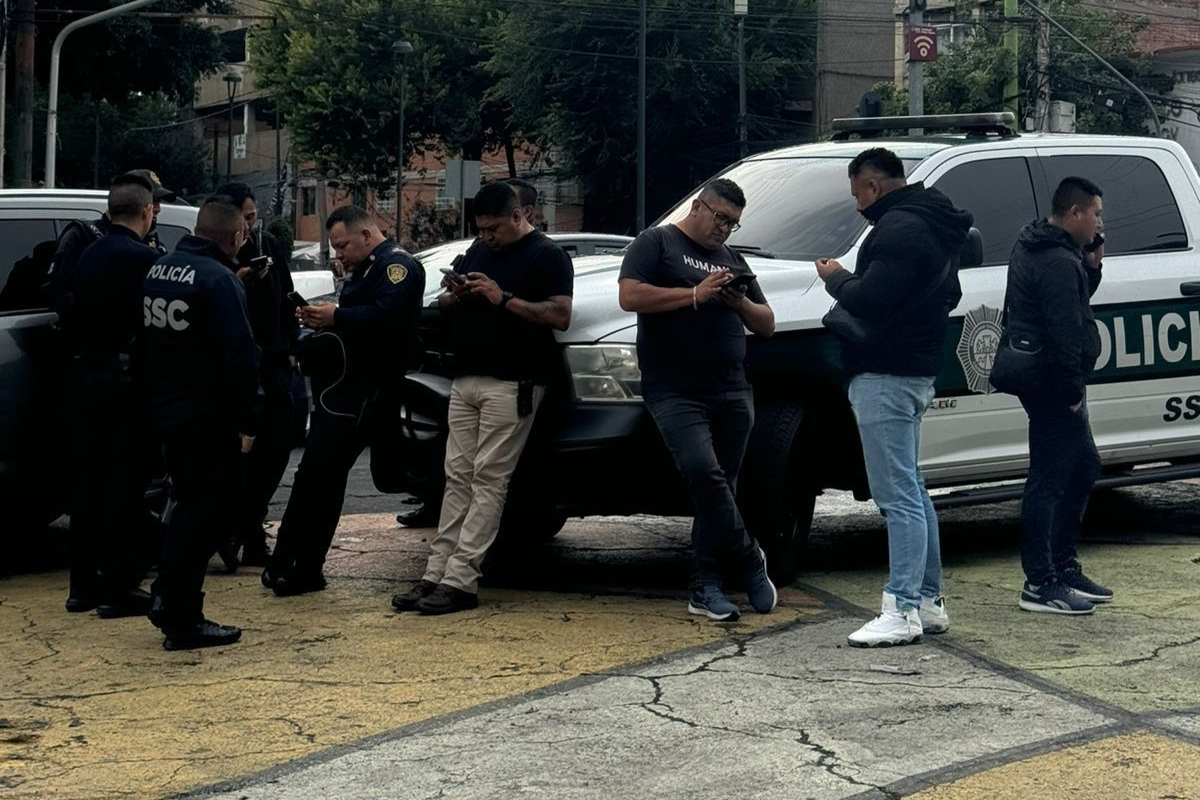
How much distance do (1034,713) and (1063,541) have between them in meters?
1.99

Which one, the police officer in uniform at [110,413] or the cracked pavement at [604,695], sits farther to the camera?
the police officer in uniform at [110,413]

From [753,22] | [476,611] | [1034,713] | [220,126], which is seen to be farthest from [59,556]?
[220,126]

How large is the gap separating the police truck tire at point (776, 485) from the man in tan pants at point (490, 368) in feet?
2.98

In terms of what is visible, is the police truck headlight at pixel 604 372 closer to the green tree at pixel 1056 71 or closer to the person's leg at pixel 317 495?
the person's leg at pixel 317 495

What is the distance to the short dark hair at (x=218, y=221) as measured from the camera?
685cm

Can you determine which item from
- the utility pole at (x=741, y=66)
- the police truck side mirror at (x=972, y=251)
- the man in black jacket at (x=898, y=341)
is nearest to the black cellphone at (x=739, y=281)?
the man in black jacket at (x=898, y=341)

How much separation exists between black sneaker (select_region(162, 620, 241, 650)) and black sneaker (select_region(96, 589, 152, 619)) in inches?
25.8

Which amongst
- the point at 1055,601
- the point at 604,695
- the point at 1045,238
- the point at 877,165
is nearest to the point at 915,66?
the point at 1045,238

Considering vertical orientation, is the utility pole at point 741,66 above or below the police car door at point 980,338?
above

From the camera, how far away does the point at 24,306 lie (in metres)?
8.03

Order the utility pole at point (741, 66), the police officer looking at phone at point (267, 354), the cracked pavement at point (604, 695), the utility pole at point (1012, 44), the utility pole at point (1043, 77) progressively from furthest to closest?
the utility pole at point (741, 66), the utility pole at point (1043, 77), the utility pole at point (1012, 44), the police officer looking at phone at point (267, 354), the cracked pavement at point (604, 695)

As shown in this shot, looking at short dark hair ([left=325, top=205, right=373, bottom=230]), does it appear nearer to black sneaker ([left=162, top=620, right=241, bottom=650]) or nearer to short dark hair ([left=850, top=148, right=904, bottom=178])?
black sneaker ([left=162, top=620, right=241, bottom=650])

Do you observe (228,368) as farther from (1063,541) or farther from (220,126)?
(220,126)

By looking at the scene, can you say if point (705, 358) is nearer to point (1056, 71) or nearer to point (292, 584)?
point (292, 584)
